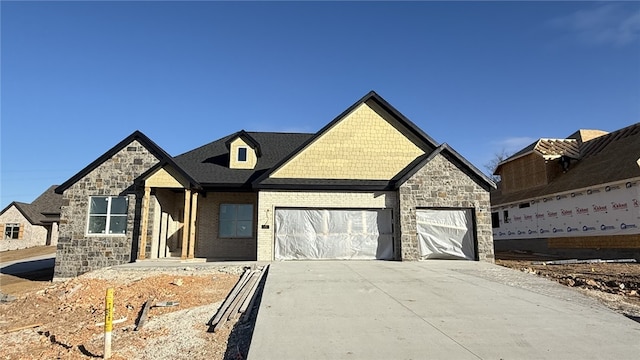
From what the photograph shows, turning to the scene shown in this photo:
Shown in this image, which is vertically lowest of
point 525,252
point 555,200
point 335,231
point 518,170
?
point 525,252

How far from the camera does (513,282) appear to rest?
36.9 feet

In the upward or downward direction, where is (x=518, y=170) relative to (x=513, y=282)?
upward

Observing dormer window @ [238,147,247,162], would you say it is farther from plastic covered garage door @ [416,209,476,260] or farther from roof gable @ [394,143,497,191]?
plastic covered garage door @ [416,209,476,260]

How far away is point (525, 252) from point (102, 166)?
85.1ft

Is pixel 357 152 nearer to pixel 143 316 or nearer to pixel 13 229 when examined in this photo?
pixel 143 316

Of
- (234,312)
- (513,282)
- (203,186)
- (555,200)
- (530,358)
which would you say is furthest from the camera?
(555,200)

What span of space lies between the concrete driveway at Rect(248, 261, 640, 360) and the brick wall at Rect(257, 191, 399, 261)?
3966 millimetres

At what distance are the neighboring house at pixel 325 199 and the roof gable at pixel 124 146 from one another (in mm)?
45

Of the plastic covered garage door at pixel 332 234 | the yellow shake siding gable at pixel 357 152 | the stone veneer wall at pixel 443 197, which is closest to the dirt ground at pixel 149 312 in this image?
the stone veneer wall at pixel 443 197

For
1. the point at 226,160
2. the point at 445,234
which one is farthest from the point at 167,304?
the point at 445,234

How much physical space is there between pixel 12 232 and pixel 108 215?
106 ft

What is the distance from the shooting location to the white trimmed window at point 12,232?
3817cm

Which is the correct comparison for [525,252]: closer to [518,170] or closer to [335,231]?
[518,170]

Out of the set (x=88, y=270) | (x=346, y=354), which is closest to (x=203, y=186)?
(x=88, y=270)
